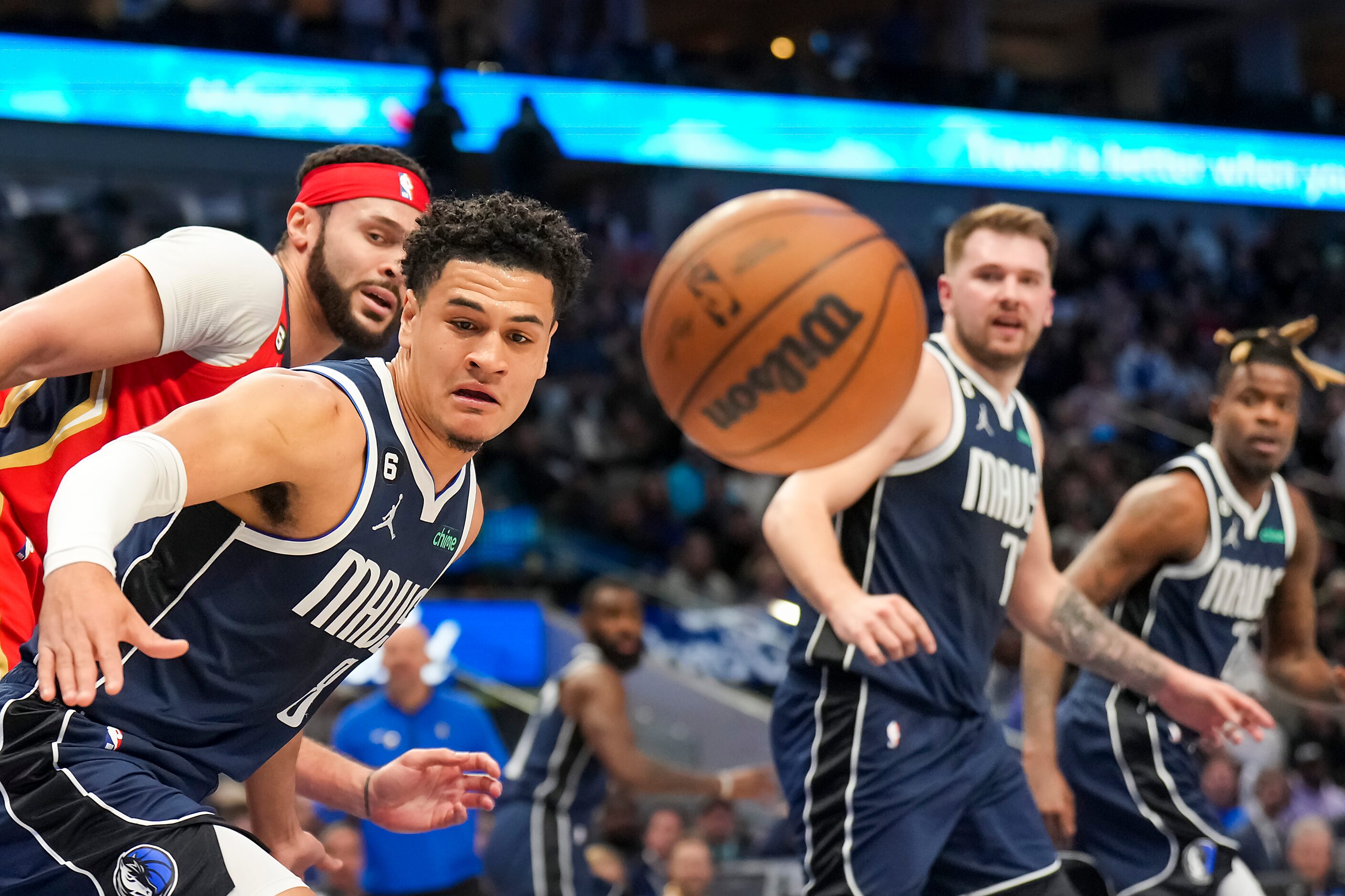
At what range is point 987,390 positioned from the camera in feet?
12.9

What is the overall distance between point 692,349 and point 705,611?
708cm

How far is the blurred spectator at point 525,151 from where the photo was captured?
10.8 metres

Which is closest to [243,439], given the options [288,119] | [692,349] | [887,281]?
[692,349]

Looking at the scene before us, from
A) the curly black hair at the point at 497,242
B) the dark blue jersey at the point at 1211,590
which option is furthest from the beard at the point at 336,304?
the dark blue jersey at the point at 1211,590

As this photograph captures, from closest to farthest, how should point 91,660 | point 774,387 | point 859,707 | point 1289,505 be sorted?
point 91,660, point 774,387, point 859,707, point 1289,505

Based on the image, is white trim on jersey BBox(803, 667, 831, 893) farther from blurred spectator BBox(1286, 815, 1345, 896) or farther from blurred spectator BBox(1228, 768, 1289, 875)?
blurred spectator BBox(1286, 815, 1345, 896)

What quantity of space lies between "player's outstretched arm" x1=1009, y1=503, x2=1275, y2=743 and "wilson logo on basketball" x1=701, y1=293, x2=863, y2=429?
144 cm

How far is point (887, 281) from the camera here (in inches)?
120

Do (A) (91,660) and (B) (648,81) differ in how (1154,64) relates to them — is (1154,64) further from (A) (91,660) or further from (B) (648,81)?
(A) (91,660)

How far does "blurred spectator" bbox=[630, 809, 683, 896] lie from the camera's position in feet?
22.2

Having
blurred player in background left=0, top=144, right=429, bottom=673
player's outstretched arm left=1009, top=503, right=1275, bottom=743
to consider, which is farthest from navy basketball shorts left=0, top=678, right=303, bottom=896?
player's outstretched arm left=1009, top=503, right=1275, bottom=743

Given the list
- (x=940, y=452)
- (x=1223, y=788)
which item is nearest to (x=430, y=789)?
(x=940, y=452)

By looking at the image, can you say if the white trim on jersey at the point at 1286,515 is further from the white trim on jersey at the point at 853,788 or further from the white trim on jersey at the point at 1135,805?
the white trim on jersey at the point at 853,788

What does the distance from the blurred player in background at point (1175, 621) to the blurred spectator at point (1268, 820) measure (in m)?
2.29
